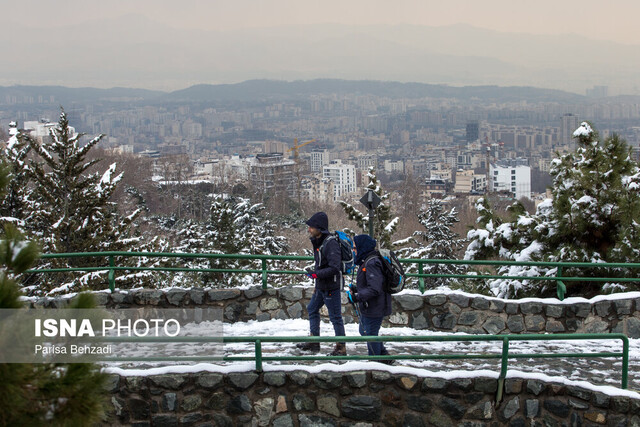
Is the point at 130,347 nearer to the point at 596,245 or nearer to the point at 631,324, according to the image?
the point at 631,324

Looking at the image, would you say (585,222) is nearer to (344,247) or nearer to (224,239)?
(344,247)

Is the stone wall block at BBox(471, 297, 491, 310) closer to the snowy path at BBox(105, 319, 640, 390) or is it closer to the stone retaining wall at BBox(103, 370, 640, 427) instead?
the snowy path at BBox(105, 319, 640, 390)

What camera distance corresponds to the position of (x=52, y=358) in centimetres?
350

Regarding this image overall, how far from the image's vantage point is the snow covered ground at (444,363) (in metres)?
7.11

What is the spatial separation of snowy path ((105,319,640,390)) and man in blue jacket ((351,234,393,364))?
0.69 meters

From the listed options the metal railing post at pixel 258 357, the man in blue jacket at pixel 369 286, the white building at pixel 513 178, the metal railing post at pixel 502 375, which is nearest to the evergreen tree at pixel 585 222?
the metal railing post at pixel 502 375

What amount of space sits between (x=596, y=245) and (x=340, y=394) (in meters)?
8.01

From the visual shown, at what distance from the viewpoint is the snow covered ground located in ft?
23.3

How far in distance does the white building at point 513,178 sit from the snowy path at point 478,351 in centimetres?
12469

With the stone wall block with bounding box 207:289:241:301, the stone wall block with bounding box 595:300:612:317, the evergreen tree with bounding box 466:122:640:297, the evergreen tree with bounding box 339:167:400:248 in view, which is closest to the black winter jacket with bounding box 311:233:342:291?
the stone wall block with bounding box 207:289:241:301

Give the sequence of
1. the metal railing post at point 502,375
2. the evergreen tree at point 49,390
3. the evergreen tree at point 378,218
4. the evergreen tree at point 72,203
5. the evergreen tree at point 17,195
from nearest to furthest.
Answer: the evergreen tree at point 49,390 → the metal railing post at point 502,375 → the evergreen tree at point 72,203 → the evergreen tree at point 17,195 → the evergreen tree at point 378,218

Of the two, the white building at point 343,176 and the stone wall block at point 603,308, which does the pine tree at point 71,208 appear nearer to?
the stone wall block at point 603,308

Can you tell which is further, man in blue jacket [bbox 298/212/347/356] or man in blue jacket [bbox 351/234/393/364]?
man in blue jacket [bbox 298/212/347/356]

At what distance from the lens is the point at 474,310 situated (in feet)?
32.6
